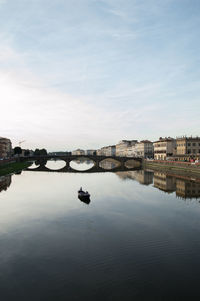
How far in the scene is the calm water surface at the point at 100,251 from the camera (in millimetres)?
14383

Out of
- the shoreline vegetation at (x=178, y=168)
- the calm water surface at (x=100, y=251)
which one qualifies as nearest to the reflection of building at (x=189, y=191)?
the calm water surface at (x=100, y=251)

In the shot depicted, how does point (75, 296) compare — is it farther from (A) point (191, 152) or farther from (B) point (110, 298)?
(A) point (191, 152)

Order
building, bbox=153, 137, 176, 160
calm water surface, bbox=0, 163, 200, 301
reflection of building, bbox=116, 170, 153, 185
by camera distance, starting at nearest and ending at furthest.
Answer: calm water surface, bbox=0, 163, 200, 301
reflection of building, bbox=116, 170, 153, 185
building, bbox=153, 137, 176, 160

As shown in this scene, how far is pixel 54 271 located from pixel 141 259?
21.6 feet

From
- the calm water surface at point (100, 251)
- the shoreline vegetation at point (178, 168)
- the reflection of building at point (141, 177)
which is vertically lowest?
the calm water surface at point (100, 251)

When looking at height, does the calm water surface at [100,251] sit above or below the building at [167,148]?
below

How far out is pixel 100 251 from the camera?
19625 millimetres

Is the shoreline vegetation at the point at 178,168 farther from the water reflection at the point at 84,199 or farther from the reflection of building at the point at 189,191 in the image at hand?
the water reflection at the point at 84,199

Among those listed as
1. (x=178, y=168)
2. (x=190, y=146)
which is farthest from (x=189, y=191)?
(x=190, y=146)

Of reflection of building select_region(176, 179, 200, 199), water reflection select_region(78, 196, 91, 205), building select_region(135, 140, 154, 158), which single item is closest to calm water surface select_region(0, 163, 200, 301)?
water reflection select_region(78, 196, 91, 205)

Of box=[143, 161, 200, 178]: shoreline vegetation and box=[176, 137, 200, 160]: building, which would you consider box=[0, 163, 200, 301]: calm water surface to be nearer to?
box=[143, 161, 200, 178]: shoreline vegetation

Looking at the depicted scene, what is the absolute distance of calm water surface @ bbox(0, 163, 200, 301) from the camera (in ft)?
47.2

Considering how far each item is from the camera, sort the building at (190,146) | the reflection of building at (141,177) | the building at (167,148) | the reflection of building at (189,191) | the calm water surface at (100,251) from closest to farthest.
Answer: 1. the calm water surface at (100,251)
2. the reflection of building at (189,191)
3. the reflection of building at (141,177)
4. the building at (190,146)
5. the building at (167,148)

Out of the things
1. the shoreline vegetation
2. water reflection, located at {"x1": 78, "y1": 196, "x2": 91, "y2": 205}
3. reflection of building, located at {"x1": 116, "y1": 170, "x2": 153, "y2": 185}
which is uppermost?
the shoreline vegetation
